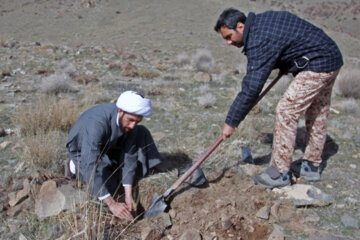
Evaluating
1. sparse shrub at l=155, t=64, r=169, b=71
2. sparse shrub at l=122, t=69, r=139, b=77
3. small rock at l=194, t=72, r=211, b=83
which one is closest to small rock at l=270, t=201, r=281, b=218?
small rock at l=194, t=72, r=211, b=83

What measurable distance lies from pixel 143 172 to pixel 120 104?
89 cm

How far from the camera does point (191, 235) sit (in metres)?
2.45

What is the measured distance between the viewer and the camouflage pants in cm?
277

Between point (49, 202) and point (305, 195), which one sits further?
point (305, 195)

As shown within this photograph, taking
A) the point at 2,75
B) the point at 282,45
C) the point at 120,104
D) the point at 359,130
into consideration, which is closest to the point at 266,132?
the point at 359,130

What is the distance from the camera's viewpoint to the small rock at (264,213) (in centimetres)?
269

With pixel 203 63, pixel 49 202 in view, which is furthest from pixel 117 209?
pixel 203 63

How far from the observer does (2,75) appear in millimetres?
6543

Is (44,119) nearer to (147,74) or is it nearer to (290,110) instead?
(290,110)

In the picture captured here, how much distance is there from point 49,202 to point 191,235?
1.19 meters

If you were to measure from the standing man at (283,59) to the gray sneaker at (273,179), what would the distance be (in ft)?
0.33

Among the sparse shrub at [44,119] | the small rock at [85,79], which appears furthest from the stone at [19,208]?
the small rock at [85,79]

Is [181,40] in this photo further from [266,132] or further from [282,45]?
[282,45]

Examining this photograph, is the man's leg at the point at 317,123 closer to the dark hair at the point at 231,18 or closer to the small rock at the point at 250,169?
the small rock at the point at 250,169
